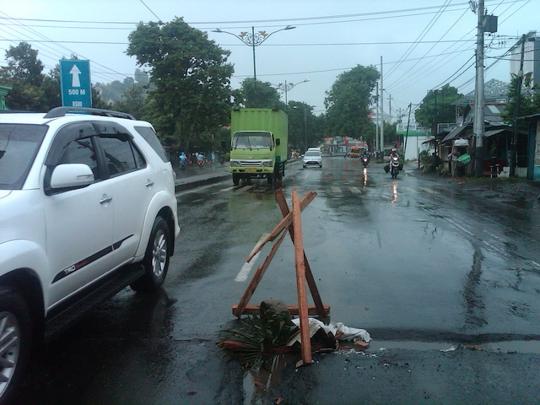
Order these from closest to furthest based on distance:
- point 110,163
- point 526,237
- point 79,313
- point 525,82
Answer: point 79,313 < point 110,163 < point 526,237 < point 525,82

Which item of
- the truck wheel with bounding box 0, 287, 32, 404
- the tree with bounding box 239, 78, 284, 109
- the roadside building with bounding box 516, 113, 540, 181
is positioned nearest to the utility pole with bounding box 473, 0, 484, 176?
the roadside building with bounding box 516, 113, 540, 181

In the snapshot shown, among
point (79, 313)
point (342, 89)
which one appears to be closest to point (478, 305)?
point (79, 313)

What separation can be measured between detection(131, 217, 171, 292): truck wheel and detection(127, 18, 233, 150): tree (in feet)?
84.9

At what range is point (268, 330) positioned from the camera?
4.48 m

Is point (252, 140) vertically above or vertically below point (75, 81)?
below

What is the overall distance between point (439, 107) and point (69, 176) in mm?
67286

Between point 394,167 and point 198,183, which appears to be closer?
point 198,183

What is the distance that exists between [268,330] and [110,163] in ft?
7.27

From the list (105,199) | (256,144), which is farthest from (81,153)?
(256,144)

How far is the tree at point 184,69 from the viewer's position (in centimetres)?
3166

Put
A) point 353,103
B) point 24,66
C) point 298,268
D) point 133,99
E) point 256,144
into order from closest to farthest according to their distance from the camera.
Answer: point 298,268 < point 256,144 < point 24,66 < point 133,99 < point 353,103

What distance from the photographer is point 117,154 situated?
554 cm

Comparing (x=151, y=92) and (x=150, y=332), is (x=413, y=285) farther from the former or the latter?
(x=151, y=92)

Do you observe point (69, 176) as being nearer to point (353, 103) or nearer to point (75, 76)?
point (75, 76)
